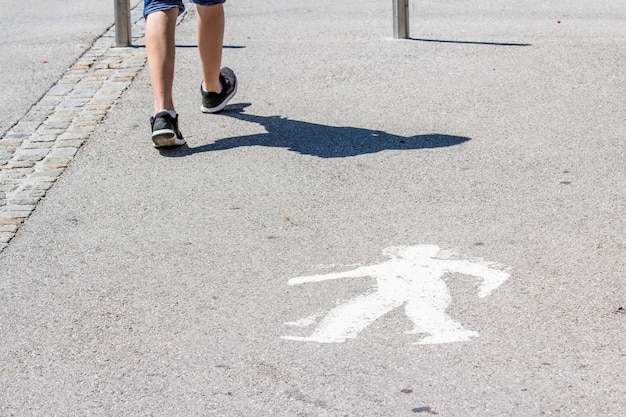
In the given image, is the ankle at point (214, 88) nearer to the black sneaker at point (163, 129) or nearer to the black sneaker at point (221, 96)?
the black sneaker at point (221, 96)

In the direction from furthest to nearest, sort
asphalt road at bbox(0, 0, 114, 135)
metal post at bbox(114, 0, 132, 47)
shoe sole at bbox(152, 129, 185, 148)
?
metal post at bbox(114, 0, 132, 47), asphalt road at bbox(0, 0, 114, 135), shoe sole at bbox(152, 129, 185, 148)

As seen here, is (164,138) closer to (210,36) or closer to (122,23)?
(210,36)

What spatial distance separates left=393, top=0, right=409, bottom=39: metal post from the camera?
927 cm

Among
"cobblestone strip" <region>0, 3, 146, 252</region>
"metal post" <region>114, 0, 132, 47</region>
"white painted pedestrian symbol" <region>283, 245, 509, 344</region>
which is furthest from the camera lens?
"metal post" <region>114, 0, 132, 47</region>

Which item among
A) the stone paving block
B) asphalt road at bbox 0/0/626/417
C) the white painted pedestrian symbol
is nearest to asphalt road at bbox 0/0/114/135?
the stone paving block

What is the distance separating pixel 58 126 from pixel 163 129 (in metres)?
1.14

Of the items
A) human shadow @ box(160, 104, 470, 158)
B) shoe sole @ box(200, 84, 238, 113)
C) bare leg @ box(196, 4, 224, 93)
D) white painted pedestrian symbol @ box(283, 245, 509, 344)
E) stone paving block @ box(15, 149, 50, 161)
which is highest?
bare leg @ box(196, 4, 224, 93)

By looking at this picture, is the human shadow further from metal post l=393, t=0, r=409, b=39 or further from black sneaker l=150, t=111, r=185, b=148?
metal post l=393, t=0, r=409, b=39

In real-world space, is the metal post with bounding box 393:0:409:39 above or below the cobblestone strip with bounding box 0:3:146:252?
above

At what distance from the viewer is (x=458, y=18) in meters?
10.4

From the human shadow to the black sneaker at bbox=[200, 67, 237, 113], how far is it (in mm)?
430

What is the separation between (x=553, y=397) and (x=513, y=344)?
1.39 ft

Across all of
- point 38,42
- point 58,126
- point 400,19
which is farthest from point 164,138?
point 38,42

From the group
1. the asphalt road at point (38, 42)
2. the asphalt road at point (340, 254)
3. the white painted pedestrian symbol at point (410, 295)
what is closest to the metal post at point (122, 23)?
the asphalt road at point (38, 42)
